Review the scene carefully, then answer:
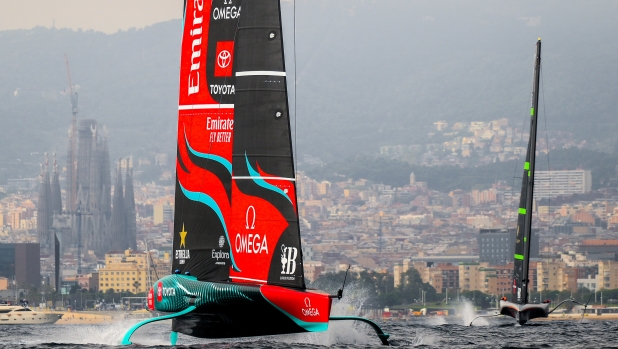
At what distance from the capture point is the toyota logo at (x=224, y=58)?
55.5 ft

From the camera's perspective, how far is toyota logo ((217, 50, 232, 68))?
16.9m

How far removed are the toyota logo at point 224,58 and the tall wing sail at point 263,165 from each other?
4.73 ft

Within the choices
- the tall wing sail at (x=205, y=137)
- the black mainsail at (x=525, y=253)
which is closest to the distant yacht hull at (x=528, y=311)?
the black mainsail at (x=525, y=253)

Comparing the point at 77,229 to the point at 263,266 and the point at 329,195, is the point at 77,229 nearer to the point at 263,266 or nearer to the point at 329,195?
the point at 329,195

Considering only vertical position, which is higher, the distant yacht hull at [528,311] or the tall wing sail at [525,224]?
the tall wing sail at [525,224]

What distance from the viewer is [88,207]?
Answer: 157m

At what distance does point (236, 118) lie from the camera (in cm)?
1541

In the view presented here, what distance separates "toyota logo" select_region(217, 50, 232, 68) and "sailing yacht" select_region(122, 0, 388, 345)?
0.69ft

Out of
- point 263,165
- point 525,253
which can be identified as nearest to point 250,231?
point 263,165

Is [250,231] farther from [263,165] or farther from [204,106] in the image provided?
[204,106]

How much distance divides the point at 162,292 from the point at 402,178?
183 meters

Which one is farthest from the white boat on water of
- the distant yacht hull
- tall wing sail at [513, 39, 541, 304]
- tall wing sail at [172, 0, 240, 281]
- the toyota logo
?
the toyota logo

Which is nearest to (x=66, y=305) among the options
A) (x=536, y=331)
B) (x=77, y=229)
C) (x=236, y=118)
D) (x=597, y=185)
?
(x=77, y=229)

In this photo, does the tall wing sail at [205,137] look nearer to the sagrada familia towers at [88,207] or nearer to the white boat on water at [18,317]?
the white boat on water at [18,317]
